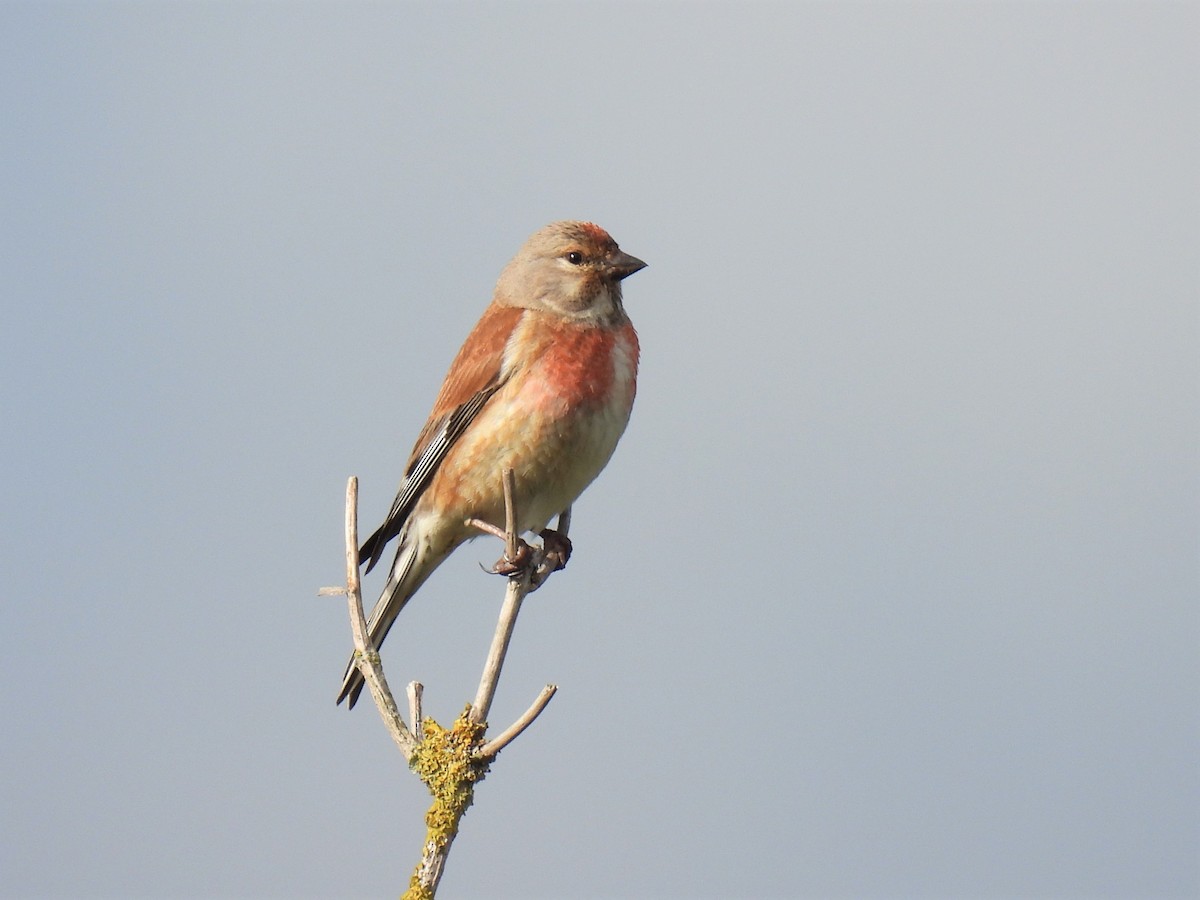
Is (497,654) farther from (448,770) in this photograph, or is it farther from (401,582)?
(401,582)

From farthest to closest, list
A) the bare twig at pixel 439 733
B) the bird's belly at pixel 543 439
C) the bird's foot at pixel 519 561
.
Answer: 1. the bird's belly at pixel 543 439
2. the bird's foot at pixel 519 561
3. the bare twig at pixel 439 733

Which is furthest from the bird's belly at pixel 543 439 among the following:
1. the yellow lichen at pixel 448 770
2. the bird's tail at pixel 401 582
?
the yellow lichen at pixel 448 770

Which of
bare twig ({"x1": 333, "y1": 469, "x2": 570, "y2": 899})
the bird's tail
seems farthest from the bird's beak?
bare twig ({"x1": 333, "y1": 469, "x2": 570, "y2": 899})

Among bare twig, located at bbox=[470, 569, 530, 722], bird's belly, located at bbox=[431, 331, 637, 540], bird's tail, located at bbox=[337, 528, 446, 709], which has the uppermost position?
bird's belly, located at bbox=[431, 331, 637, 540]

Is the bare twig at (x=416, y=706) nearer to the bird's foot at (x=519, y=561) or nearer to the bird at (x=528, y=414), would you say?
the bird's foot at (x=519, y=561)

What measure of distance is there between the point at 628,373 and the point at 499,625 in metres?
1.75

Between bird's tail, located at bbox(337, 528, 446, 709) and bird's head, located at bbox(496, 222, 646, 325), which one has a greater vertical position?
bird's head, located at bbox(496, 222, 646, 325)

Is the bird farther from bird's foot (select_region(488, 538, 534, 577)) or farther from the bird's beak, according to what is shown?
bird's foot (select_region(488, 538, 534, 577))

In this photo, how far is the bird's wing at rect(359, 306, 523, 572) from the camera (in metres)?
5.33

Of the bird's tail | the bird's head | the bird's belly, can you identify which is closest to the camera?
the bird's belly

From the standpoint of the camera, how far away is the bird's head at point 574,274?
550 cm

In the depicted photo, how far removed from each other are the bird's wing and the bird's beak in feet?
1.33

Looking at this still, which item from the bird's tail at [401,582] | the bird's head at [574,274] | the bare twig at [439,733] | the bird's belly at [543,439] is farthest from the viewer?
the bird's head at [574,274]

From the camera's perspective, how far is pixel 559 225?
18.6 ft
